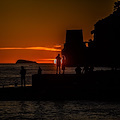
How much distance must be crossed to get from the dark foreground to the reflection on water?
2808 mm

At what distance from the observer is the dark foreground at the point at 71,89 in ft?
99.9

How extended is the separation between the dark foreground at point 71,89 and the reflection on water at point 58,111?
2.81 metres

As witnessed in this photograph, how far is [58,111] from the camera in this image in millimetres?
23297

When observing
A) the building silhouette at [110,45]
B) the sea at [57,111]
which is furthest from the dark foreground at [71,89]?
the building silhouette at [110,45]

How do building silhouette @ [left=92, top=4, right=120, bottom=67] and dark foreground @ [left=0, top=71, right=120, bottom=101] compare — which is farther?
building silhouette @ [left=92, top=4, right=120, bottom=67]

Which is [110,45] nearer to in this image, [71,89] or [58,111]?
[71,89]

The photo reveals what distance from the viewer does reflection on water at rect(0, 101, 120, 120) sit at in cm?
2084

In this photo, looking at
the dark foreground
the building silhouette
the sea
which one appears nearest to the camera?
the sea

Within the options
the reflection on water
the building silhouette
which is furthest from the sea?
the building silhouette

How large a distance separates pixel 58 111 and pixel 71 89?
8012 mm

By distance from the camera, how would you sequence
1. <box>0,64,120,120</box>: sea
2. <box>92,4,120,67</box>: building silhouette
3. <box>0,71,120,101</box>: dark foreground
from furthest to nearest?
<box>92,4,120,67</box>: building silhouette < <box>0,71,120,101</box>: dark foreground < <box>0,64,120,120</box>: sea

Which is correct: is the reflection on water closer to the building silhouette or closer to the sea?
the sea

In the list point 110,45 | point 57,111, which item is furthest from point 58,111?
point 110,45

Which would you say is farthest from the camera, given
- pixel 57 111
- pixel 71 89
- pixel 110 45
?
pixel 110 45
